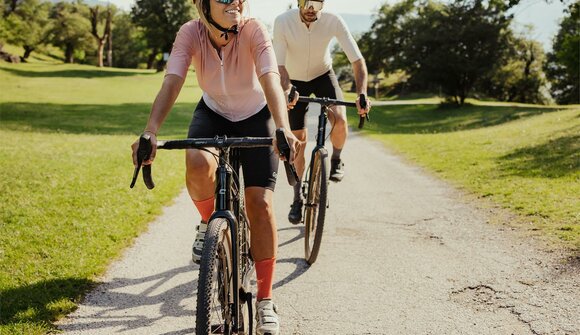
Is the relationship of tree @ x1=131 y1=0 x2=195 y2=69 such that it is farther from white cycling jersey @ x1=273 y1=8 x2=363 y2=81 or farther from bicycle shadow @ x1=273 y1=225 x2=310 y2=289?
bicycle shadow @ x1=273 y1=225 x2=310 y2=289

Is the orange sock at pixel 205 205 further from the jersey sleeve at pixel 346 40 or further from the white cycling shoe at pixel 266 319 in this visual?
the jersey sleeve at pixel 346 40

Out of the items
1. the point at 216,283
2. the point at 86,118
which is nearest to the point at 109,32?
the point at 86,118

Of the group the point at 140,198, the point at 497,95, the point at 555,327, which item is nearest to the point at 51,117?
the point at 140,198

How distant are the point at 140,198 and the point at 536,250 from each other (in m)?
5.17

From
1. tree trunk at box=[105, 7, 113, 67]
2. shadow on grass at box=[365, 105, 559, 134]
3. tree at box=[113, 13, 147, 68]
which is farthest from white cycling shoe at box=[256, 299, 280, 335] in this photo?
tree at box=[113, 13, 147, 68]

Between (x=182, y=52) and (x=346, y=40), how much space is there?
8.99 ft

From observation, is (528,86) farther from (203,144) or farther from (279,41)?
(203,144)

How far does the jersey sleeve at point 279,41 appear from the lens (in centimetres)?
582

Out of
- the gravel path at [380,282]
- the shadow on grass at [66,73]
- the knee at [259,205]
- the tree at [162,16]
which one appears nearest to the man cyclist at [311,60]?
the gravel path at [380,282]

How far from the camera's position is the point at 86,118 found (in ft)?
77.1

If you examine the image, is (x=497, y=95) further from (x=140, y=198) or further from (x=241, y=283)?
(x=241, y=283)

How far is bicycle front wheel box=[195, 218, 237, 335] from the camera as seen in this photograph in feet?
8.75

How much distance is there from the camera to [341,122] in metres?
6.00

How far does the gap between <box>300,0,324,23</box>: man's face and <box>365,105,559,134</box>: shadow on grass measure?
16805mm
